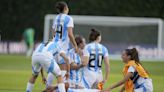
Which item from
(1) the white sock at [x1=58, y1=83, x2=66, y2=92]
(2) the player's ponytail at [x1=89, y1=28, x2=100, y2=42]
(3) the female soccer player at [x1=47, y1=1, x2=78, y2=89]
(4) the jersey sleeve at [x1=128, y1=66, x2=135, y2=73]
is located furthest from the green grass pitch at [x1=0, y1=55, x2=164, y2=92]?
(4) the jersey sleeve at [x1=128, y1=66, x2=135, y2=73]

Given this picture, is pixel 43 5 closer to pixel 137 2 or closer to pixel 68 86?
pixel 137 2

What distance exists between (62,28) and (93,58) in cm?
101

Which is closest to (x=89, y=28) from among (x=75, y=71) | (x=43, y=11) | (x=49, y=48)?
(x=43, y=11)

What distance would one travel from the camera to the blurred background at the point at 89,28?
3031cm

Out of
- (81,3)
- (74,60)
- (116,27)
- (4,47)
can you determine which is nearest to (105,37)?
(116,27)

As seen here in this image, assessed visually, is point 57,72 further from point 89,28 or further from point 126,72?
point 89,28

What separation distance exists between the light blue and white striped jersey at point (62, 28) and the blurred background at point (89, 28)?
4351 millimetres

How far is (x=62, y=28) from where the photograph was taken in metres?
17.1

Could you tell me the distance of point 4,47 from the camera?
4719 cm

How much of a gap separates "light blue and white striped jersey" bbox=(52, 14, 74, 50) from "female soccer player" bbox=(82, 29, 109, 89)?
54 centimetres

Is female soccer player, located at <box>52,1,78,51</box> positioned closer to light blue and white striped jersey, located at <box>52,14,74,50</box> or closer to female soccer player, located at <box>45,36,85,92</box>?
light blue and white striped jersey, located at <box>52,14,74,50</box>

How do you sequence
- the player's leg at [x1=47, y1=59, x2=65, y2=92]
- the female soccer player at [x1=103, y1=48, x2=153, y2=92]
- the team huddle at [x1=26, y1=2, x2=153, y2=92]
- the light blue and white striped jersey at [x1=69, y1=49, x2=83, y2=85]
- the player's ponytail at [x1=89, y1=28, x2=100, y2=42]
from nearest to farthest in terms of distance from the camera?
the female soccer player at [x1=103, y1=48, x2=153, y2=92], the player's leg at [x1=47, y1=59, x2=65, y2=92], the team huddle at [x1=26, y1=2, x2=153, y2=92], the player's ponytail at [x1=89, y1=28, x2=100, y2=42], the light blue and white striped jersey at [x1=69, y1=49, x2=83, y2=85]

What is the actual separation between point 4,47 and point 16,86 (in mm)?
24497

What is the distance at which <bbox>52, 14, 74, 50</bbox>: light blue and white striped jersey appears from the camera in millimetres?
17094
